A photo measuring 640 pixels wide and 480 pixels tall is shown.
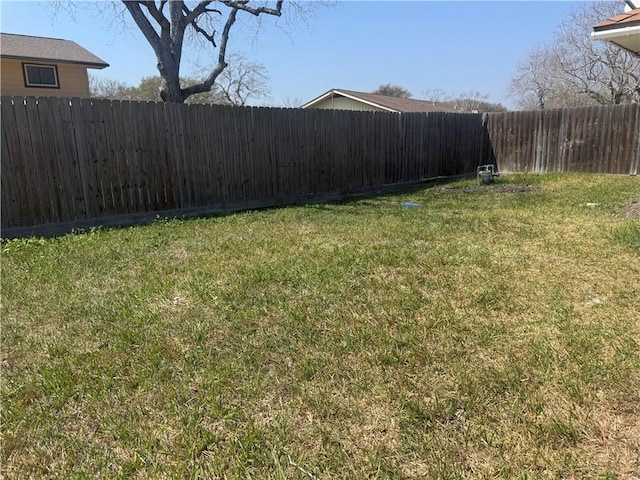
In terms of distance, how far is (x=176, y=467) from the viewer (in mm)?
1677

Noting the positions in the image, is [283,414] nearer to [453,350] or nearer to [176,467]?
[176,467]

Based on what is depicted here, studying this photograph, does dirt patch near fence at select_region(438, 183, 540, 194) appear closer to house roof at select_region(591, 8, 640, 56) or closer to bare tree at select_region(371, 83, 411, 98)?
house roof at select_region(591, 8, 640, 56)

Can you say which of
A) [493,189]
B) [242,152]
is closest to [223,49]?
[242,152]

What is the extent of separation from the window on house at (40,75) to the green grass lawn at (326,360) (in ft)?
49.8

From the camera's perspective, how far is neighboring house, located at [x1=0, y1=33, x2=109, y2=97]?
1545cm

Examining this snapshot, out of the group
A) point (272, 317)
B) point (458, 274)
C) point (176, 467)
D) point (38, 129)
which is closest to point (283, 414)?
point (176, 467)

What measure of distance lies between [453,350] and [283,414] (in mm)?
1080

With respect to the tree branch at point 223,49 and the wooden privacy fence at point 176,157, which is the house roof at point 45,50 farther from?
the wooden privacy fence at point 176,157

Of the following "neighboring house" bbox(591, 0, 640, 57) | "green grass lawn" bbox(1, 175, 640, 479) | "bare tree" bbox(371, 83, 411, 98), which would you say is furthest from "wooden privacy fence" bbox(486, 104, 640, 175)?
"bare tree" bbox(371, 83, 411, 98)

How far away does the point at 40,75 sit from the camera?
16.3 m

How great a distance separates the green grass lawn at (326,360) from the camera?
Result: 172 cm

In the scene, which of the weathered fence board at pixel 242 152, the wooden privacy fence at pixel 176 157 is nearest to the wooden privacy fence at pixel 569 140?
the weathered fence board at pixel 242 152

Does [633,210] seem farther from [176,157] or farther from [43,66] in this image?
[43,66]

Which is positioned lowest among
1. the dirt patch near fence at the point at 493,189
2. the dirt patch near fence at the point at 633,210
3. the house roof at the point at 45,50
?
the dirt patch near fence at the point at 633,210
